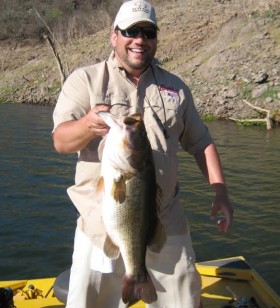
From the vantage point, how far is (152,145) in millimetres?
3748

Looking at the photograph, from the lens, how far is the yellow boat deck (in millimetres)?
5609

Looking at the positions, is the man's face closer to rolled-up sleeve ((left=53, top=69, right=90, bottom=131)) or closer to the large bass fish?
rolled-up sleeve ((left=53, top=69, right=90, bottom=131))

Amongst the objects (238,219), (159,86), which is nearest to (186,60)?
(238,219)

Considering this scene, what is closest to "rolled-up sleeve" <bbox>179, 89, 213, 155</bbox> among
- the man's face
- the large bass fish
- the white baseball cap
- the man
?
the man

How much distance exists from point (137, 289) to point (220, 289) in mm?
2813

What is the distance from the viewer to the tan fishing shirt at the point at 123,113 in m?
3.67

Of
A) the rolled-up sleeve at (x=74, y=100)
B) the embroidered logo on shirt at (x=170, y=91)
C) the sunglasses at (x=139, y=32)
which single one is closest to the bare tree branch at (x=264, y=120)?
the embroidered logo on shirt at (x=170, y=91)

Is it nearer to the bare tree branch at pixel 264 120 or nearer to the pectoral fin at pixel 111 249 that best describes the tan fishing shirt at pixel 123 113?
the pectoral fin at pixel 111 249

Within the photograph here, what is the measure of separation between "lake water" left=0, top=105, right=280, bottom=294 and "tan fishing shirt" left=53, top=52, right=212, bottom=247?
494 cm

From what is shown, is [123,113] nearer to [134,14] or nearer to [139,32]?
[139,32]

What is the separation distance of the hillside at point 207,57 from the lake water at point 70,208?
8159 millimetres

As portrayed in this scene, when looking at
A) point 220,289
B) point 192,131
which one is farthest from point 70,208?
point 192,131

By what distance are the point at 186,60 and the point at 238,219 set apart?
27.2 m

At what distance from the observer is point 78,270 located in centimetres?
380
